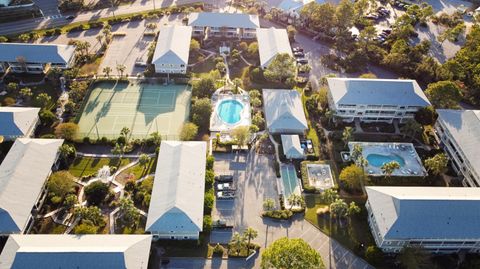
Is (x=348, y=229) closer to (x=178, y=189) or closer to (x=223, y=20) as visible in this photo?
(x=178, y=189)

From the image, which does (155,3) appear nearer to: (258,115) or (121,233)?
(258,115)

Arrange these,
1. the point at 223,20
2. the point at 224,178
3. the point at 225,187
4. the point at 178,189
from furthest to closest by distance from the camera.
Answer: the point at 223,20, the point at 224,178, the point at 225,187, the point at 178,189

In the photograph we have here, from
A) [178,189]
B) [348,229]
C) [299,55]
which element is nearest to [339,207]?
[348,229]

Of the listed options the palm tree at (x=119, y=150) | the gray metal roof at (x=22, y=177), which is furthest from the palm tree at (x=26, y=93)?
the palm tree at (x=119, y=150)

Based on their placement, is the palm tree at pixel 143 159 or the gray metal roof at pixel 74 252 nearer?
the gray metal roof at pixel 74 252

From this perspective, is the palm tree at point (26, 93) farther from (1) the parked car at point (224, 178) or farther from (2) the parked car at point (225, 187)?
(2) the parked car at point (225, 187)
